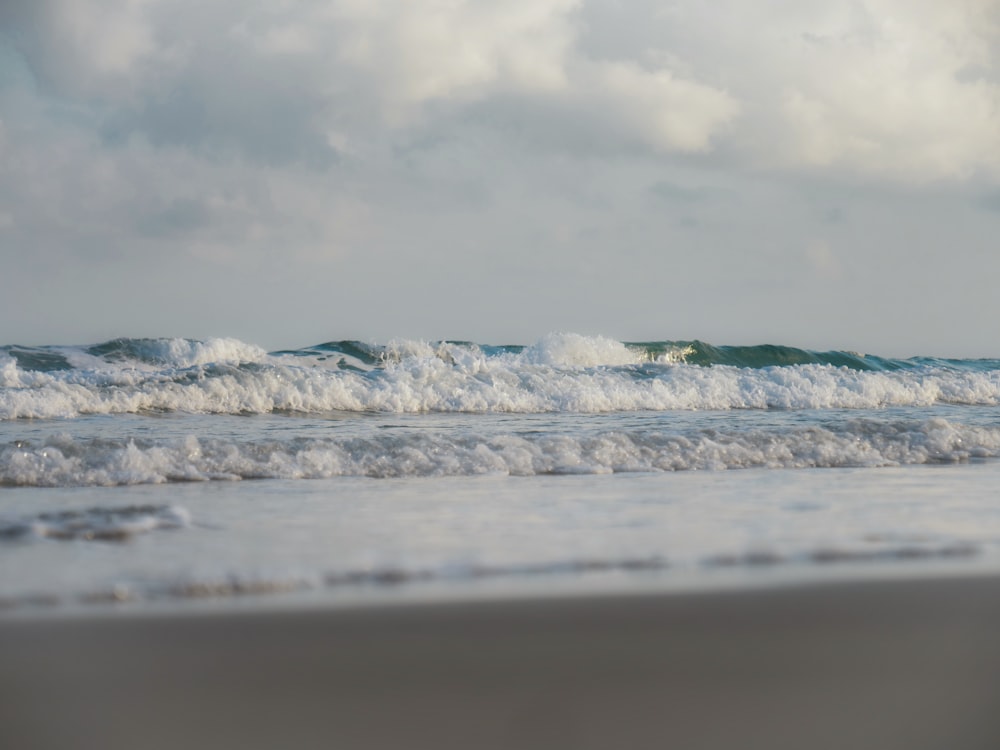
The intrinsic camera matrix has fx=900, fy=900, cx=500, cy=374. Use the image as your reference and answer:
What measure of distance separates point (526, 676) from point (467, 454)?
4.17 meters

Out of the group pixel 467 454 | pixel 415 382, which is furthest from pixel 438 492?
pixel 415 382

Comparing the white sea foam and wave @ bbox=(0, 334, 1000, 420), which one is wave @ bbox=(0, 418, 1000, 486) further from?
wave @ bbox=(0, 334, 1000, 420)

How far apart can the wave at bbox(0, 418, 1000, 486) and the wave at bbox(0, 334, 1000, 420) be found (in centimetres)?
398

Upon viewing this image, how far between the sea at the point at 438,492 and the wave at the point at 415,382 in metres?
0.05

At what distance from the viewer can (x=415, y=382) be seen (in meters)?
11.5

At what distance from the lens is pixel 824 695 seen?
190 cm

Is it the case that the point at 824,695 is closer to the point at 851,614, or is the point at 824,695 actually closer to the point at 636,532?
the point at 851,614

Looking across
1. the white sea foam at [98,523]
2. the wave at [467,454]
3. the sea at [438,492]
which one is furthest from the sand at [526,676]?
the wave at [467,454]

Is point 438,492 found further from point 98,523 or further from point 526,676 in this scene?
point 526,676

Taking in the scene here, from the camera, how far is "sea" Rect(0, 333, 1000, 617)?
2.79m

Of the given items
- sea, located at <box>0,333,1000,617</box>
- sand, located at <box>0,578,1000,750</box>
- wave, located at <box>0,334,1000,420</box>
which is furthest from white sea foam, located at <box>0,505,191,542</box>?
wave, located at <box>0,334,1000,420</box>

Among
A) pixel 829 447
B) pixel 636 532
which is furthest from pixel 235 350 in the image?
pixel 636 532

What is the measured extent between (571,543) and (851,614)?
3.69 ft

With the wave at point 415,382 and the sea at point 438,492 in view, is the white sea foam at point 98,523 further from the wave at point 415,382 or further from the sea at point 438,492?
the wave at point 415,382
